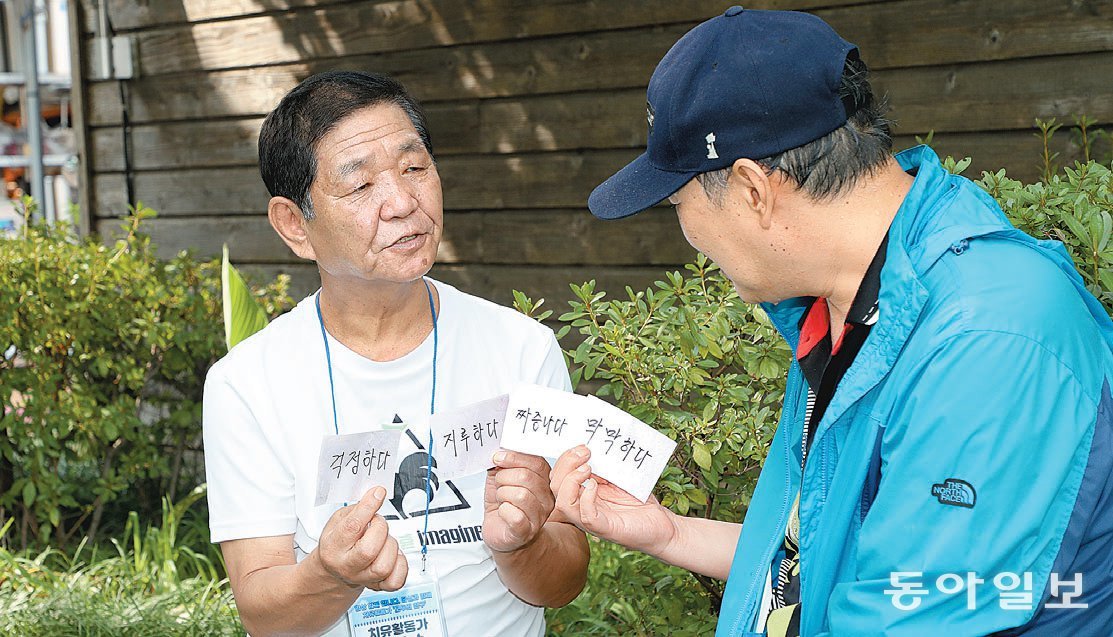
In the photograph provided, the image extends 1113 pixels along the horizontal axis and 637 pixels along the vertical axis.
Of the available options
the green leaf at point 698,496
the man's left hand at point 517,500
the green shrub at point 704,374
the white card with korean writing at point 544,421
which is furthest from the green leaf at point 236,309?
the white card with korean writing at point 544,421

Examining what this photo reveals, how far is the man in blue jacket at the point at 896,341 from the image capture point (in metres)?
1.30

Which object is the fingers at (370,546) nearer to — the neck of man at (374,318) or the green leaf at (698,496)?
the neck of man at (374,318)

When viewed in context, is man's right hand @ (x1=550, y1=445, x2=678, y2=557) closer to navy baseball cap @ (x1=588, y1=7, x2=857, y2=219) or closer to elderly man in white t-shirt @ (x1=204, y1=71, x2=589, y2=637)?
elderly man in white t-shirt @ (x1=204, y1=71, x2=589, y2=637)

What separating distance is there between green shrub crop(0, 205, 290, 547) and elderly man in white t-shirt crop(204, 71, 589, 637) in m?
2.78

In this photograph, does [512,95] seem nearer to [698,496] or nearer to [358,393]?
[698,496]

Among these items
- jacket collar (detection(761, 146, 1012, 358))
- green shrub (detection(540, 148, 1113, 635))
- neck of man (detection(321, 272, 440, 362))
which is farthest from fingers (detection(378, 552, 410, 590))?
jacket collar (detection(761, 146, 1012, 358))

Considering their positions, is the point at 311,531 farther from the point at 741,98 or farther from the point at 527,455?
the point at 741,98

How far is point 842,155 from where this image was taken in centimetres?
149

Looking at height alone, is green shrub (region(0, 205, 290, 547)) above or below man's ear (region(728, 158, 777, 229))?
below

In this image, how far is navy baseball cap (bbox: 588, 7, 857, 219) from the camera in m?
1.46

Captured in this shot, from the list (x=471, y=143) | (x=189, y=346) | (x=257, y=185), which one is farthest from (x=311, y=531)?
(x=257, y=185)

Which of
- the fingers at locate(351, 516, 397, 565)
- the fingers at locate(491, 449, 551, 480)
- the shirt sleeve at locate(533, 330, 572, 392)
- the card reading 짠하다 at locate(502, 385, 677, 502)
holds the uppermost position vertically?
the shirt sleeve at locate(533, 330, 572, 392)

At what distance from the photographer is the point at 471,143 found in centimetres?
551

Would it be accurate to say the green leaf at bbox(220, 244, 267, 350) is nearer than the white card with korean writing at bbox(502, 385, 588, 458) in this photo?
No
